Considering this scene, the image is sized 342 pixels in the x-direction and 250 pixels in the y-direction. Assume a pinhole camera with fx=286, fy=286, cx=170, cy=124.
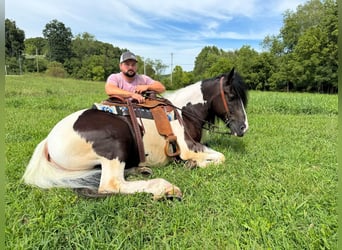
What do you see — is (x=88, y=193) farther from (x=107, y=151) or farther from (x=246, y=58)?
(x=246, y=58)

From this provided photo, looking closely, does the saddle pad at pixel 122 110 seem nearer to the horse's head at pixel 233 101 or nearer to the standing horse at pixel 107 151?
the standing horse at pixel 107 151

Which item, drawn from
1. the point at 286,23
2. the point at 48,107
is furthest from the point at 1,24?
the point at 286,23

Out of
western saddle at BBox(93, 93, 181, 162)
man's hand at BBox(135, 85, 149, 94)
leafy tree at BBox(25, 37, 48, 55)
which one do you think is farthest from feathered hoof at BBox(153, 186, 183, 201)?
leafy tree at BBox(25, 37, 48, 55)

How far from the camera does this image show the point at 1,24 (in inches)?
36.8

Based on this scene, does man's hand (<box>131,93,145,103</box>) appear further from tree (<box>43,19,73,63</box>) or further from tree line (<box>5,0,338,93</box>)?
tree (<box>43,19,73,63</box>)

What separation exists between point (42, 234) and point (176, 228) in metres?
1.00

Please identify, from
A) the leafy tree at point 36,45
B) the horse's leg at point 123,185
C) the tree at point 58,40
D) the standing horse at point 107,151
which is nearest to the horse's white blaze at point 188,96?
the standing horse at point 107,151

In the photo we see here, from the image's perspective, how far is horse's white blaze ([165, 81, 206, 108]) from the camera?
4.27 metres

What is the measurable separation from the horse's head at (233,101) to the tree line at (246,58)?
3312cm

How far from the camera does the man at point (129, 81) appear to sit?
4.17m

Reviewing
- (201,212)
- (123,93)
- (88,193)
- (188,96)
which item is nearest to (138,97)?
(123,93)

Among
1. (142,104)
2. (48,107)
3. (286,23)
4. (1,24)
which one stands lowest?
(48,107)

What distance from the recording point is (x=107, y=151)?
3.12 m

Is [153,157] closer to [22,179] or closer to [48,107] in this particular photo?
[22,179]
